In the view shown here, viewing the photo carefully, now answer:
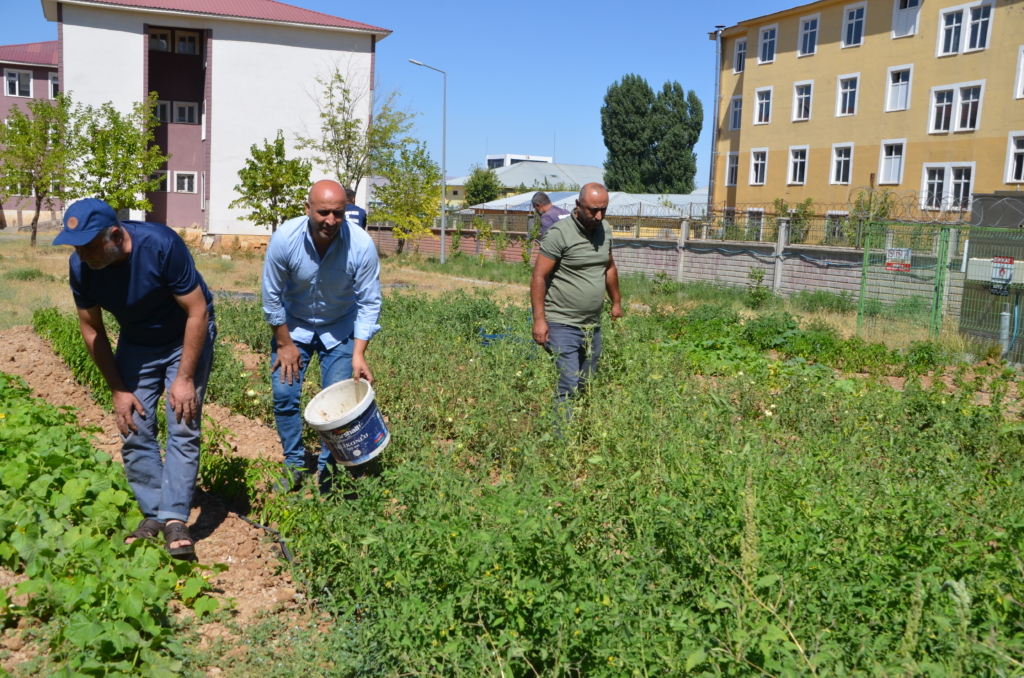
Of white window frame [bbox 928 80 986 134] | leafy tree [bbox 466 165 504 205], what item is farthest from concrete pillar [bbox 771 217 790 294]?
leafy tree [bbox 466 165 504 205]

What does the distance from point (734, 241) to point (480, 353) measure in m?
16.1

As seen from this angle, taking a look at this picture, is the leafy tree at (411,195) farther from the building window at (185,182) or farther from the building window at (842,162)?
the building window at (842,162)

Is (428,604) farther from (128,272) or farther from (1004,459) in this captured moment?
(1004,459)

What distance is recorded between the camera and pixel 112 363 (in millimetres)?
4148

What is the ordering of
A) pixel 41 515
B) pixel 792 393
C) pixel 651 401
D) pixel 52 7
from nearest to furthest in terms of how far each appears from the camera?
1. pixel 41 515
2. pixel 651 401
3. pixel 792 393
4. pixel 52 7

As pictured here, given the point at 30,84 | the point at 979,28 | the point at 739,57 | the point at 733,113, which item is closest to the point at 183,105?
the point at 30,84

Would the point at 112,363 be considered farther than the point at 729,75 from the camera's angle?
No

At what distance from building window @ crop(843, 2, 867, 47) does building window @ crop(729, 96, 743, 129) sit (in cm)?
664

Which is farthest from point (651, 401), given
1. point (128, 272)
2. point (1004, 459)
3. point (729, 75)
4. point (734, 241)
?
point (729, 75)

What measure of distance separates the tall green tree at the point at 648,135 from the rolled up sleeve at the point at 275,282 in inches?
2550

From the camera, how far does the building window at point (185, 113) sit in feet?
128

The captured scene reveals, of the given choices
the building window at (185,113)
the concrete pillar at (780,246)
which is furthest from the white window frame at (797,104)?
the building window at (185,113)

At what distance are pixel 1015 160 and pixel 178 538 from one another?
30118 millimetres

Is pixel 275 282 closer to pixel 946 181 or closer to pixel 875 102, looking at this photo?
pixel 946 181
